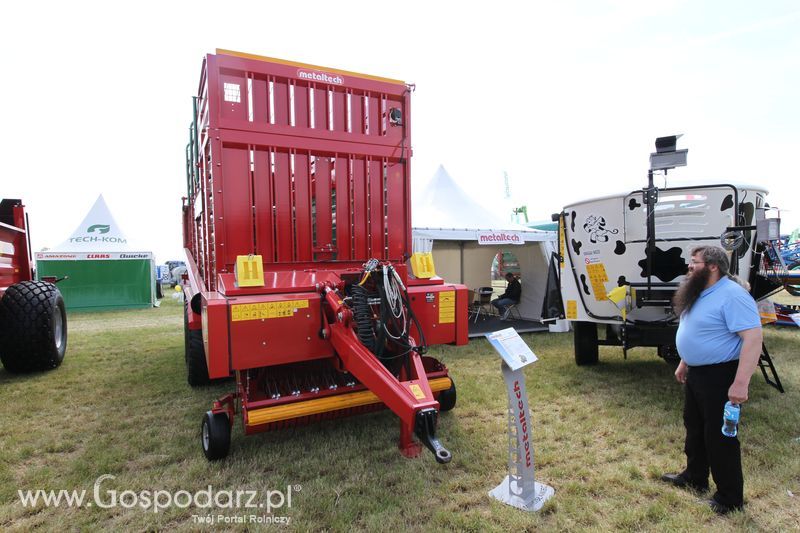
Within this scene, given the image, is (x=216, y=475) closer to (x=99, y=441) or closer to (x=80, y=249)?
(x=99, y=441)

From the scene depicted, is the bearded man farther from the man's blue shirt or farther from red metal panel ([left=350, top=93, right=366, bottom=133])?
red metal panel ([left=350, top=93, right=366, bottom=133])

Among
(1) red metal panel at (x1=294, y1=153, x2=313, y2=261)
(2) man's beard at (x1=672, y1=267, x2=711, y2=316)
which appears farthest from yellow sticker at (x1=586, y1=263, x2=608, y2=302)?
(1) red metal panel at (x1=294, y1=153, x2=313, y2=261)

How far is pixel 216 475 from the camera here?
2.91 metres

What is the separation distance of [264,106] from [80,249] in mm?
13426

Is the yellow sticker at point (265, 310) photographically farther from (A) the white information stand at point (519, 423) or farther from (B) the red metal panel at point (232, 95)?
(B) the red metal panel at point (232, 95)

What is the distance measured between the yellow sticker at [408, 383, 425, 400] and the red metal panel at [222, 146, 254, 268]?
1699mm

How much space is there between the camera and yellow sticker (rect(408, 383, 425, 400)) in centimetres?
257

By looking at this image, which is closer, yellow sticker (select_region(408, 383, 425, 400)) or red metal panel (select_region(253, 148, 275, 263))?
yellow sticker (select_region(408, 383, 425, 400))

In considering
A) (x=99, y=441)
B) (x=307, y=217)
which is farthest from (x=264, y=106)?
(x=99, y=441)

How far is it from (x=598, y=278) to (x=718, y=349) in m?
2.82

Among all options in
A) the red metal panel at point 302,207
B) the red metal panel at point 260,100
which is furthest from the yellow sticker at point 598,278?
the red metal panel at point 260,100

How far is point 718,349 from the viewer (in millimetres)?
2377

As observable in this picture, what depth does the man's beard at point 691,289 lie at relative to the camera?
2500 mm

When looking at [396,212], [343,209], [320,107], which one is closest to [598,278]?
[396,212]
